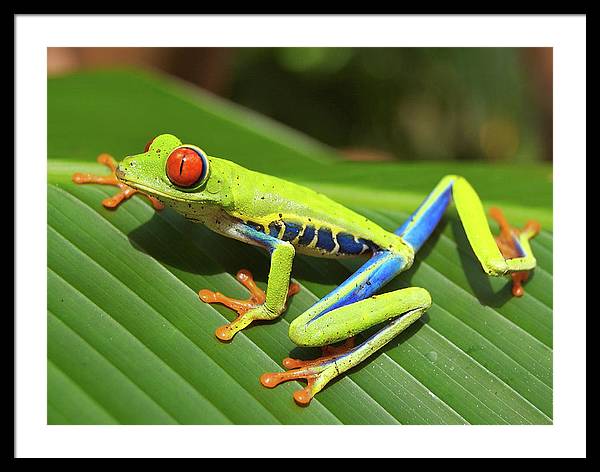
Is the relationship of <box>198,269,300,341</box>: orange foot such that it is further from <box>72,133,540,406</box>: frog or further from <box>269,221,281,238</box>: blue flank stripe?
<box>269,221,281,238</box>: blue flank stripe

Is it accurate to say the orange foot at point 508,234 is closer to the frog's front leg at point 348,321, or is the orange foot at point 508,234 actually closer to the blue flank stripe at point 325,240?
the frog's front leg at point 348,321

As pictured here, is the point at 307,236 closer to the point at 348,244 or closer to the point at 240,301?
the point at 348,244

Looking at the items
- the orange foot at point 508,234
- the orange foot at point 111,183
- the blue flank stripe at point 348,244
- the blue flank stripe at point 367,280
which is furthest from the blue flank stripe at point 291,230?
the orange foot at point 508,234

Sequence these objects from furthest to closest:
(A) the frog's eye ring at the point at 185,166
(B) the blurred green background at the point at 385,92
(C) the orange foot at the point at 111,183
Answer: (B) the blurred green background at the point at 385,92 → (C) the orange foot at the point at 111,183 → (A) the frog's eye ring at the point at 185,166

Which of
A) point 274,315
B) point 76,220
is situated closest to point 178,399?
point 274,315

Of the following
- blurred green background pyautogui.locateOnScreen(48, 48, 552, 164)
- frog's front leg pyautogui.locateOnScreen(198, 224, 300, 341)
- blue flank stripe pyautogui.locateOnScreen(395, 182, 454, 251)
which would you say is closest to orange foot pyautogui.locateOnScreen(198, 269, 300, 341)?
frog's front leg pyautogui.locateOnScreen(198, 224, 300, 341)

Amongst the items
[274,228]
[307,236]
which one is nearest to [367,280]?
[307,236]

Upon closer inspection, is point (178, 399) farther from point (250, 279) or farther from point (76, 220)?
point (76, 220)
